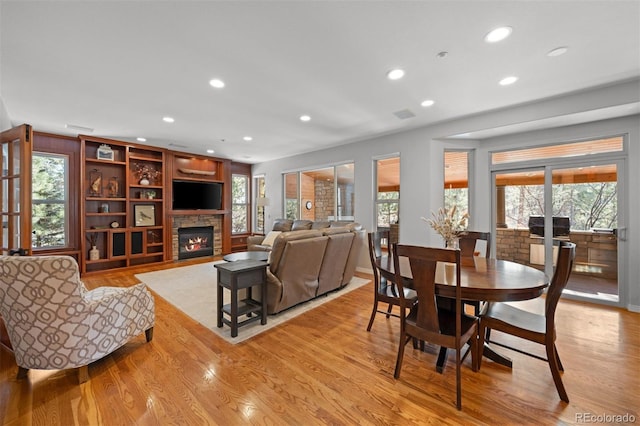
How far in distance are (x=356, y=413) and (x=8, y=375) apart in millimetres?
2745

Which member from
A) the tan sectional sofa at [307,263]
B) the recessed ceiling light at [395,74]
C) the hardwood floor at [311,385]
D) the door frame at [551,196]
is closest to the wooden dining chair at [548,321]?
the hardwood floor at [311,385]

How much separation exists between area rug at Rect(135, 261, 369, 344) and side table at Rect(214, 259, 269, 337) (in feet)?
0.32

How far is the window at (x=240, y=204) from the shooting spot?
318 inches

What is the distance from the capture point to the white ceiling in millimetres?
1909

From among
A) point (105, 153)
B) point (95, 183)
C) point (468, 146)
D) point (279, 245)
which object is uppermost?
point (105, 153)

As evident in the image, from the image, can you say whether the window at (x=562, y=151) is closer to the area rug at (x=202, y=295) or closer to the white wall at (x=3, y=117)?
the area rug at (x=202, y=295)

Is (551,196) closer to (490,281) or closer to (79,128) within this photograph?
(490,281)

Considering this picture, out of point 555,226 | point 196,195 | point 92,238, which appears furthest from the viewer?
point 196,195

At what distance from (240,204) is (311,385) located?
6.89 m

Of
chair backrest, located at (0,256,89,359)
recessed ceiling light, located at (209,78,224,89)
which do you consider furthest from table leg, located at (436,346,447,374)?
recessed ceiling light, located at (209,78,224,89)

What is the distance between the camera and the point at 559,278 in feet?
5.89

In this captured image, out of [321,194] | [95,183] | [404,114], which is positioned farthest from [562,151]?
[95,183]

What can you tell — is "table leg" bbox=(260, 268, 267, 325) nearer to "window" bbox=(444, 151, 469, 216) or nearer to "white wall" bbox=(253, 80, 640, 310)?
"white wall" bbox=(253, 80, 640, 310)

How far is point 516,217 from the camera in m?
4.36
